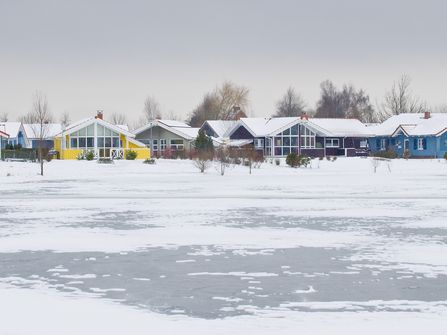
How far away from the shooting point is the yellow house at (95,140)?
79.3m

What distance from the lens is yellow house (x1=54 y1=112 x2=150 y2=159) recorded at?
260 ft

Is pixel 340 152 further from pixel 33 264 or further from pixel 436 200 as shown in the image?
pixel 33 264

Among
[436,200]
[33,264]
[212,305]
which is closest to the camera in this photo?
[212,305]

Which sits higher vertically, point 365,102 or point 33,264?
point 365,102

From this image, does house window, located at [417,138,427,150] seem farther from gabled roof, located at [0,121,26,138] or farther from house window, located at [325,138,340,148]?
gabled roof, located at [0,121,26,138]

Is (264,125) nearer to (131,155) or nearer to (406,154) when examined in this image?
(406,154)

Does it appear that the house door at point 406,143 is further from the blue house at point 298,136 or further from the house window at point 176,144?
the house window at point 176,144

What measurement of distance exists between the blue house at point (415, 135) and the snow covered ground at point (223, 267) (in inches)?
2429

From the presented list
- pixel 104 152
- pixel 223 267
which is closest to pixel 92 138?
pixel 104 152

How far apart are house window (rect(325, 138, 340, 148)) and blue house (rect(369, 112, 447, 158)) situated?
14.7 ft

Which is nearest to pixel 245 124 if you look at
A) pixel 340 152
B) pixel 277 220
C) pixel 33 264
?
pixel 340 152

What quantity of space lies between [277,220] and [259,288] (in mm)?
9803

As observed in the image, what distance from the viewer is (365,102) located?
6240 inches

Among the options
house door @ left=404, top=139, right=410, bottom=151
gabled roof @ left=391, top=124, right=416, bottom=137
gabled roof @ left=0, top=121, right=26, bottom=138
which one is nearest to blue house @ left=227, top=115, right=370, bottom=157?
gabled roof @ left=391, top=124, right=416, bottom=137
